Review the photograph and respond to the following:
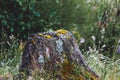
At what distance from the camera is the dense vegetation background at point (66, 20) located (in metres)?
7.43

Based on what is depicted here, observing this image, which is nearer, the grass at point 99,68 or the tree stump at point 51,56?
the tree stump at point 51,56

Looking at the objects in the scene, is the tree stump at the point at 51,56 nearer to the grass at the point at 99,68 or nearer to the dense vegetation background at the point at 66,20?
the grass at the point at 99,68

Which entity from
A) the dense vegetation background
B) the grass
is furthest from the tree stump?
the dense vegetation background

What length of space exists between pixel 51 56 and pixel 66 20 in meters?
4.12

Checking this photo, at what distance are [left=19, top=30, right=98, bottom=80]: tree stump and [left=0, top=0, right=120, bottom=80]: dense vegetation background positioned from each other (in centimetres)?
240

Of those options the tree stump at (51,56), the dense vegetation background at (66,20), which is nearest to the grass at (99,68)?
the tree stump at (51,56)

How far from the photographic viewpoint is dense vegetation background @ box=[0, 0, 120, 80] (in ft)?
24.4

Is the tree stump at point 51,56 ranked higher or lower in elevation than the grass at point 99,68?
higher

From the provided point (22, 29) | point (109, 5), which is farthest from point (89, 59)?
point (109, 5)

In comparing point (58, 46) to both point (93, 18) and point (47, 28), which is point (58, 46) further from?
point (93, 18)

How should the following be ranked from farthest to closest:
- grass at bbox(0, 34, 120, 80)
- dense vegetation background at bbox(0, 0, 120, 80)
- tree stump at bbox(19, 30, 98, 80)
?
dense vegetation background at bbox(0, 0, 120, 80) < grass at bbox(0, 34, 120, 80) < tree stump at bbox(19, 30, 98, 80)

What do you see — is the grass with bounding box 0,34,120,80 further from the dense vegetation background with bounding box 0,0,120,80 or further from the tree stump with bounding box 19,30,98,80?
the dense vegetation background with bounding box 0,0,120,80

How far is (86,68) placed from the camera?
436 cm

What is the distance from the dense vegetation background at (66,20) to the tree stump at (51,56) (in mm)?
2396
